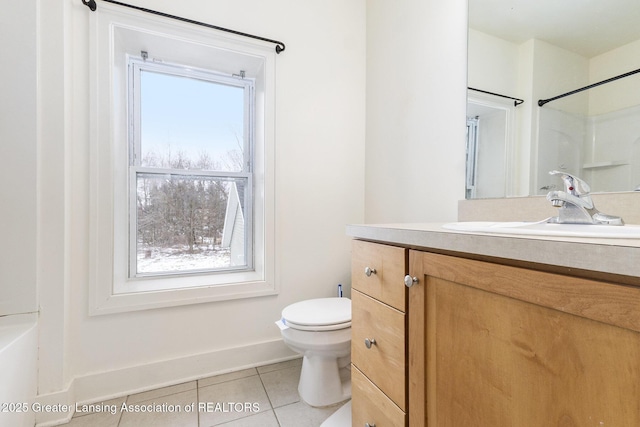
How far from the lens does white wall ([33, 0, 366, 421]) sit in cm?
126

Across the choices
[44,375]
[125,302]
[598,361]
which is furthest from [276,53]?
[44,375]

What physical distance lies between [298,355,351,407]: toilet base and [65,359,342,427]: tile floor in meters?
0.03

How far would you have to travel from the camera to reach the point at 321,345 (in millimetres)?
1273

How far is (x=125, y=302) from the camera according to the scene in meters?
1.44

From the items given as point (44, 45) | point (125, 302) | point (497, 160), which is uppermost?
point (44, 45)

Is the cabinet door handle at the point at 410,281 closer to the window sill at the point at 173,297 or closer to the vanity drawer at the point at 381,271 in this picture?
the vanity drawer at the point at 381,271

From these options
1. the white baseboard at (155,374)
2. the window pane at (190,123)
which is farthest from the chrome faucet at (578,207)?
the window pane at (190,123)

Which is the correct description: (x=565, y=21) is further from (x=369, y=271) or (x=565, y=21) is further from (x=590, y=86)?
(x=369, y=271)

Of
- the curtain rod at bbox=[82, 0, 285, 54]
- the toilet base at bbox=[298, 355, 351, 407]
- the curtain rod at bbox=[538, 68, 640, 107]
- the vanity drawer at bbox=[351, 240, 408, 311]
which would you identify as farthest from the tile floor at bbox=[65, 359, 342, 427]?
the curtain rod at bbox=[82, 0, 285, 54]

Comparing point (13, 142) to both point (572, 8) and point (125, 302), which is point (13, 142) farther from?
point (572, 8)

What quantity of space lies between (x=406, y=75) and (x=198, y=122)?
139cm

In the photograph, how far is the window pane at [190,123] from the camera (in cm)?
176

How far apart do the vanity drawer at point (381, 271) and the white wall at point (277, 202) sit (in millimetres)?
910

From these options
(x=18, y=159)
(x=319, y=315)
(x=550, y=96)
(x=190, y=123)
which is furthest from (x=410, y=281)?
(x=190, y=123)
